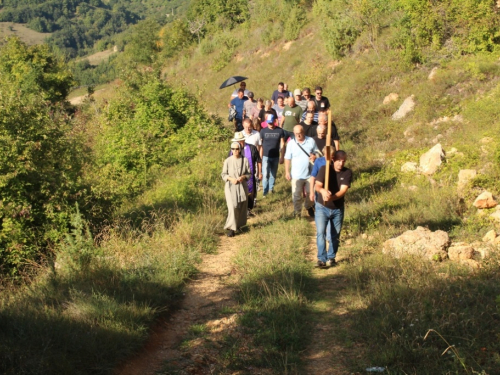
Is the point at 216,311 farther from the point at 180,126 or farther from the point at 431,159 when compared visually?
the point at 180,126

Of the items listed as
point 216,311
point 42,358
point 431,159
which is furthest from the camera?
point 431,159

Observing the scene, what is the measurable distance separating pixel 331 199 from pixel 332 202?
0.24 feet

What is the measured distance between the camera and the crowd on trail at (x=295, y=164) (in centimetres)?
703

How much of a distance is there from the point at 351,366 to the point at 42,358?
2728 mm

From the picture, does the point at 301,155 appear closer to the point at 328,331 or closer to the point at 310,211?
the point at 310,211

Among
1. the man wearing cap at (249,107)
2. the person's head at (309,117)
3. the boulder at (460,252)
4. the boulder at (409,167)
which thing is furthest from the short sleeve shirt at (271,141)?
the boulder at (460,252)

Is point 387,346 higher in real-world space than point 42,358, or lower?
lower

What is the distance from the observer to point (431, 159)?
10.8 metres

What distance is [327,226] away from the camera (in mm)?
7344

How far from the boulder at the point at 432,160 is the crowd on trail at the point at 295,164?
212cm

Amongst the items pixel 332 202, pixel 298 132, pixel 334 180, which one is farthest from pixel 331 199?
pixel 298 132

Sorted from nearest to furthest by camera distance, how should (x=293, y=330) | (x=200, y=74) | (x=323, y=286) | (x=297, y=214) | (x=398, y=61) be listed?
1. (x=293, y=330)
2. (x=323, y=286)
3. (x=297, y=214)
4. (x=398, y=61)
5. (x=200, y=74)

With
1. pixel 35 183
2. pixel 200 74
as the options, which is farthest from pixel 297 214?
pixel 200 74

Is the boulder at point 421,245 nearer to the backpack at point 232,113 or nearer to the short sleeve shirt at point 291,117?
the short sleeve shirt at point 291,117
